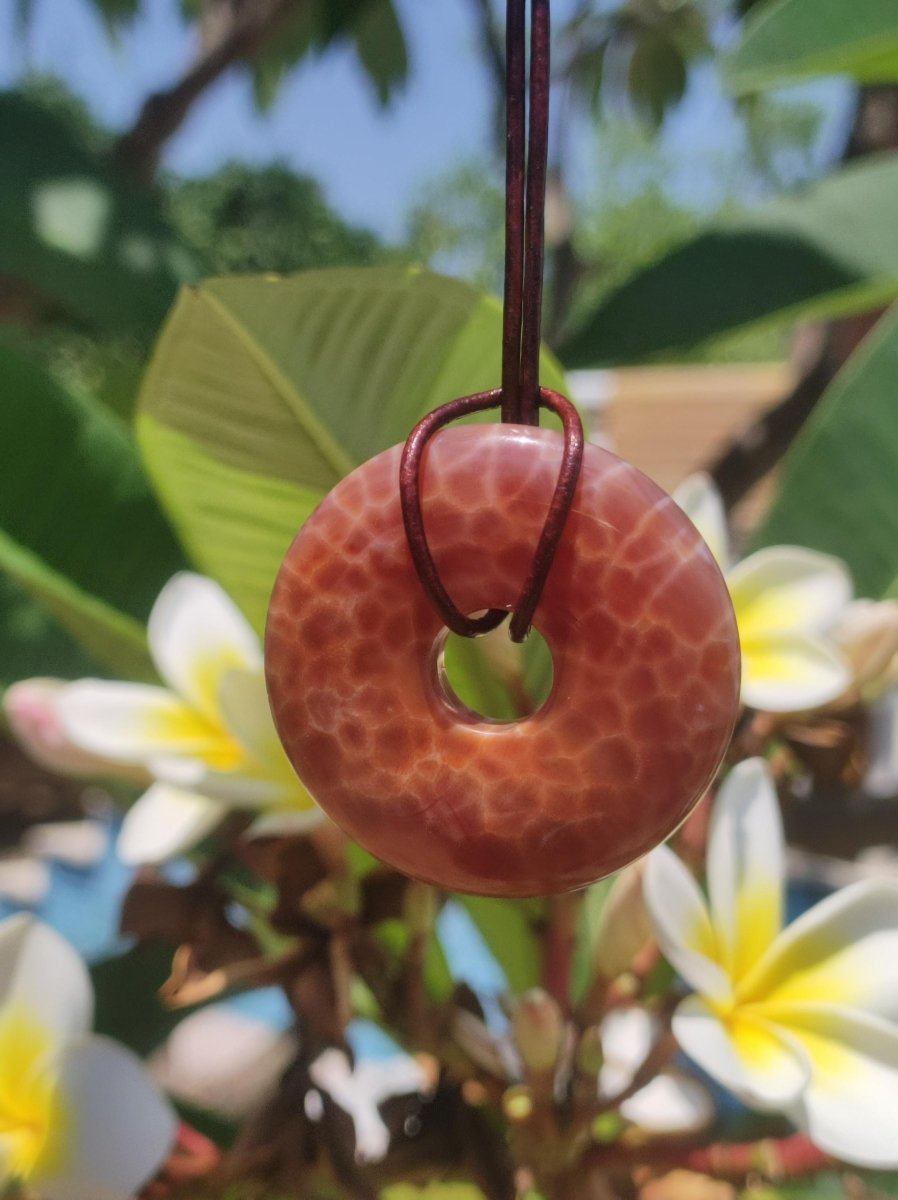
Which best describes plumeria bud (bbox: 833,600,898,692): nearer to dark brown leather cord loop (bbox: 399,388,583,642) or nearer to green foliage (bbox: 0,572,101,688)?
dark brown leather cord loop (bbox: 399,388,583,642)

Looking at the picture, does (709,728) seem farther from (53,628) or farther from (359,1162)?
(53,628)

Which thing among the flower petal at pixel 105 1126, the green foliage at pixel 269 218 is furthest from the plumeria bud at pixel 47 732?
the green foliage at pixel 269 218

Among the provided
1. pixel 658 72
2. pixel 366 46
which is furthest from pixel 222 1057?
pixel 658 72

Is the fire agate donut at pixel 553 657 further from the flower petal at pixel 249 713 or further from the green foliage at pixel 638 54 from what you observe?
the green foliage at pixel 638 54

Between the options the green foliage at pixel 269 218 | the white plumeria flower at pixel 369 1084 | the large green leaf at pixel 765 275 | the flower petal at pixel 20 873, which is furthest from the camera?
the green foliage at pixel 269 218

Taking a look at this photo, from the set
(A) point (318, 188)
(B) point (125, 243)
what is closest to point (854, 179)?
(B) point (125, 243)

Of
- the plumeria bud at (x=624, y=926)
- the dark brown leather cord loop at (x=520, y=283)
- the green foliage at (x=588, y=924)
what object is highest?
the dark brown leather cord loop at (x=520, y=283)
